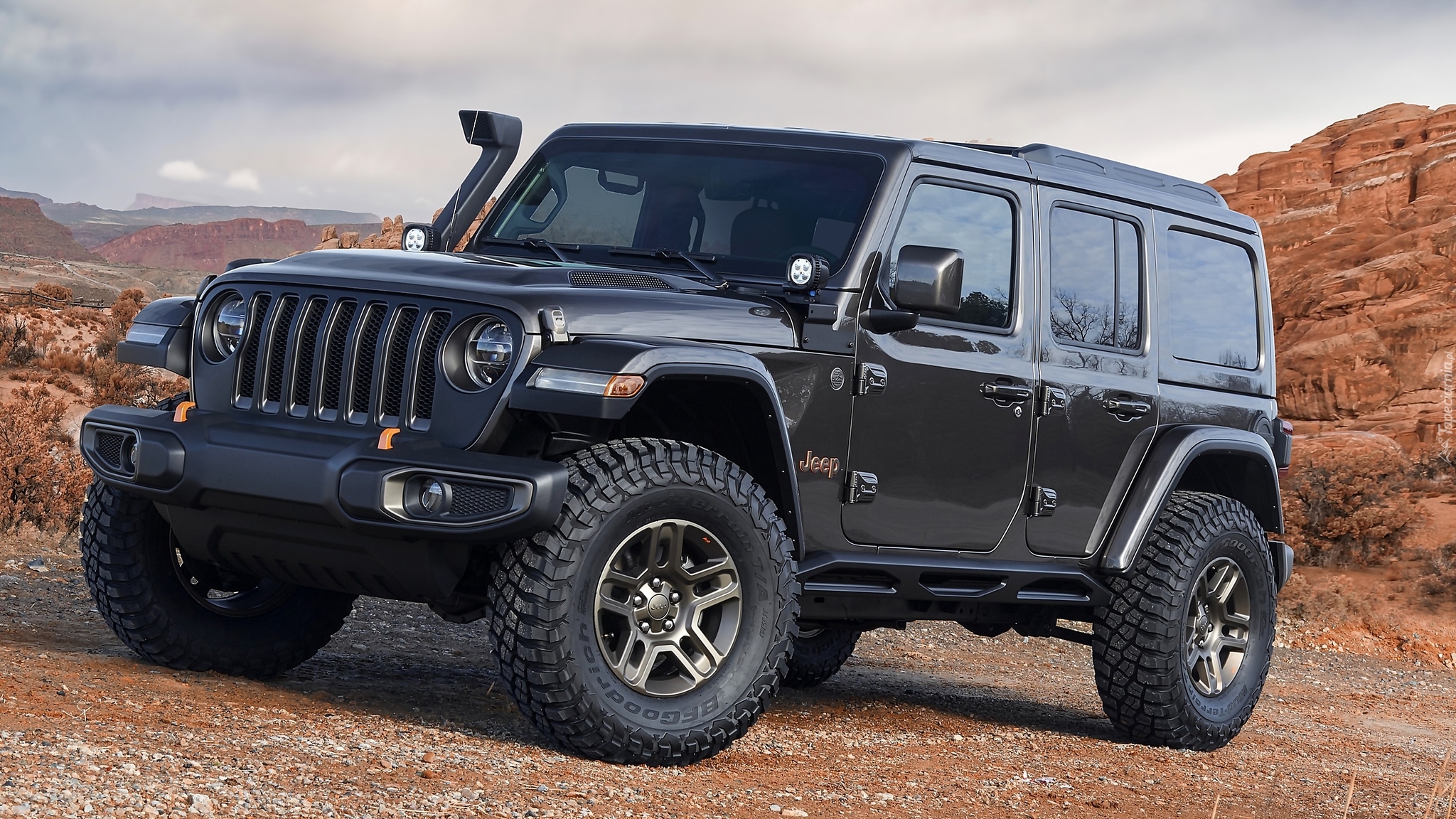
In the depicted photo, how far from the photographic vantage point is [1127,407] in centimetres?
629

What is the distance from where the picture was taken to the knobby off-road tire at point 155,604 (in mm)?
5148

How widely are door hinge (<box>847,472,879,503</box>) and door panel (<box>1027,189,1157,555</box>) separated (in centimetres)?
96

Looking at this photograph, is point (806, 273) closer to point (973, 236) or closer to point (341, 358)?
point (973, 236)

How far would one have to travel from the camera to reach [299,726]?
175 inches

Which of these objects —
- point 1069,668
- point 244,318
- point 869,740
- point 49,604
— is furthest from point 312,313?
point 1069,668

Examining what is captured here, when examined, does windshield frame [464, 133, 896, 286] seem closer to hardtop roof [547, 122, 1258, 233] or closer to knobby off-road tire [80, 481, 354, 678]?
hardtop roof [547, 122, 1258, 233]

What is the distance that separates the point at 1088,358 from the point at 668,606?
254cm

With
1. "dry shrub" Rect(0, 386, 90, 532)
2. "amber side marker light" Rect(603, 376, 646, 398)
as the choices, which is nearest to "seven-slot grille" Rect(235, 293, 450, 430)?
"amber side marker light" Rect(603, 376, 646, 398)

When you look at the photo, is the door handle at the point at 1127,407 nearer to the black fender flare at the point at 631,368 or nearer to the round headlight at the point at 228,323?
the black fender flare at the point at 631,368

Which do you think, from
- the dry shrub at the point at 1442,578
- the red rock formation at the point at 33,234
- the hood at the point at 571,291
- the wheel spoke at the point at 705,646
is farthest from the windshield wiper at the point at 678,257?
the red rock formation at the point at 33,234

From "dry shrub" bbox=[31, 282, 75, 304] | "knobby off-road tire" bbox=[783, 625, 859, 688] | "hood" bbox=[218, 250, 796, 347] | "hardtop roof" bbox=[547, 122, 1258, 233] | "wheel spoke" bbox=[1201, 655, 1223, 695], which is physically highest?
"dry shrub" bbox=[31, 282, 75, 304]

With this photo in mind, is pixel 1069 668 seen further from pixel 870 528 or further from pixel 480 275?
pixel 480 275

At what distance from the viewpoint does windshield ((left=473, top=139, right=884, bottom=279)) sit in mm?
5367

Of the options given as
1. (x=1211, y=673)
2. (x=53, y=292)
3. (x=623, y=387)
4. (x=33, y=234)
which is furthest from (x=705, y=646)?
(x=33, y=234)
